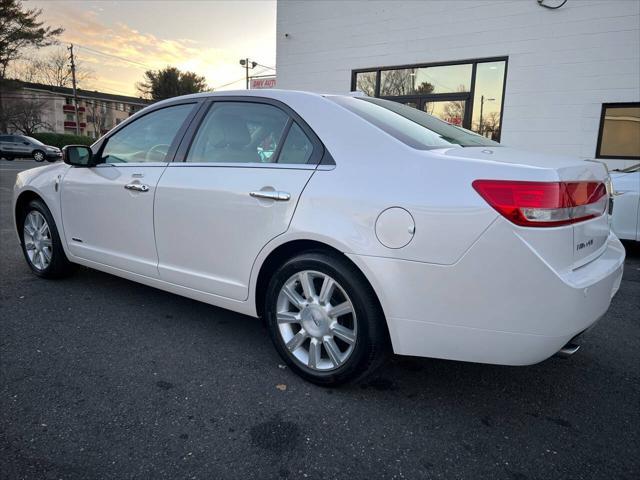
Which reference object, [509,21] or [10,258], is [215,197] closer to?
[10,258]

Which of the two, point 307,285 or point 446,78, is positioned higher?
point 446,78

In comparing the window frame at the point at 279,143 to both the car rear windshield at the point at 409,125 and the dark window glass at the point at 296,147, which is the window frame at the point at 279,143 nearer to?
the dark window glass at the point at 296,147

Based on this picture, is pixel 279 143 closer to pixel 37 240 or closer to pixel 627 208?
pixel 37 240

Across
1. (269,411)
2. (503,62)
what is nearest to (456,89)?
(503,62)

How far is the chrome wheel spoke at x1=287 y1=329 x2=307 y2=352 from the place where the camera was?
8.17 ft

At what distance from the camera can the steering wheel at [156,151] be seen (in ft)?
10.4

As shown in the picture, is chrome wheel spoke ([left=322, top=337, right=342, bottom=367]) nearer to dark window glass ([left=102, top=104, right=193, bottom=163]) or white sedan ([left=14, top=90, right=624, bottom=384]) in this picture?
white sedan ([left=14, top=90, right=624, bottom=384])

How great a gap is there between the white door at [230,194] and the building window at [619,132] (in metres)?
8.24

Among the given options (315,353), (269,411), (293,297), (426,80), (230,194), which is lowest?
(269,411)

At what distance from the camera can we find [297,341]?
2.51m

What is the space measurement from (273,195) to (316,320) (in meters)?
0.72

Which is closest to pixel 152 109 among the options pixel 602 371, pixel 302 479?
pixel 302 479

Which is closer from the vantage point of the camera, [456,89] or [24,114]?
[456,89]

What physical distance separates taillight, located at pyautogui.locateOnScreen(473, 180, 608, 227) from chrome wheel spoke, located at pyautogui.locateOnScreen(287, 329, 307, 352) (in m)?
1.21
